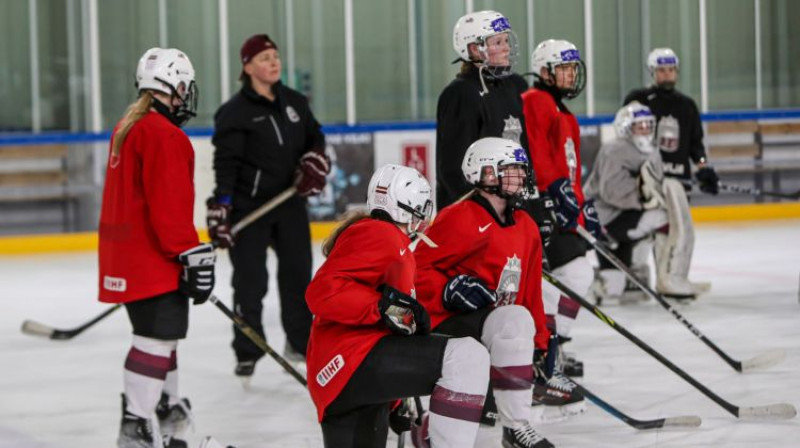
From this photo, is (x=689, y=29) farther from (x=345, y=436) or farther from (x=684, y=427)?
(x=345, y=436)

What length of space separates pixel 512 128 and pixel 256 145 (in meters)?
1.02

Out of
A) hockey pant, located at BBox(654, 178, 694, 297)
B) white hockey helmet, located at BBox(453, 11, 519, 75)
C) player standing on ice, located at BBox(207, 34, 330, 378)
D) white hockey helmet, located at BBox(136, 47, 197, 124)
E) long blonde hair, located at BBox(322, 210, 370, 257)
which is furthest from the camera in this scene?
hockey pant, located at BBox(654, 178, 694, 297)

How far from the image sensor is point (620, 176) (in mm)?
6277

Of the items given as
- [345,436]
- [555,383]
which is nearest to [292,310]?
[555,383]

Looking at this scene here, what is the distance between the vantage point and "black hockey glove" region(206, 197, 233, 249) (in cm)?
450

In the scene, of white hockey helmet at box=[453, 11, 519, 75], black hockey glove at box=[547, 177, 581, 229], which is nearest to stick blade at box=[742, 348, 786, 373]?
black hockey glove at box=[547, 177, 581, 229]

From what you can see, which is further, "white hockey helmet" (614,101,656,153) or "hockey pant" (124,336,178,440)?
"white hockey helmet" (614,101,656,153)

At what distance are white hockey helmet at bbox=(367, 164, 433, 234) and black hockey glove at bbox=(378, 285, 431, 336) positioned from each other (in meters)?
0.18

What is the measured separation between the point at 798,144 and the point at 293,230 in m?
5.89

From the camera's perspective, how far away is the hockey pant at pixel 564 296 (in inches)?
168

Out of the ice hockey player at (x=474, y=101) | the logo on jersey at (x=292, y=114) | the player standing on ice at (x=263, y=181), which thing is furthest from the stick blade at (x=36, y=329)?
the ice hockey player at (x=474, y=101)

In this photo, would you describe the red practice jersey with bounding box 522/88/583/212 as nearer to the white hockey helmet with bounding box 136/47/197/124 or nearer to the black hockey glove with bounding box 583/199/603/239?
the black hockey glove with bounding box 583/199/603/239

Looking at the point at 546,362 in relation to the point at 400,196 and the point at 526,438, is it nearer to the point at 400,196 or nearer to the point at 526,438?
the point at 526,438

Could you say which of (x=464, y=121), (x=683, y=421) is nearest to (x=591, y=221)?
(x=464, y=121)
